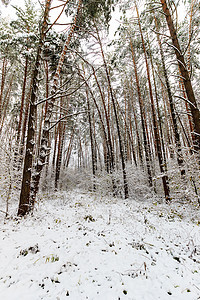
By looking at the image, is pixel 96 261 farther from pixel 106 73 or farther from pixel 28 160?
pixel 106 73

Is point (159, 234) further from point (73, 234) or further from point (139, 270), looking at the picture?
point (73, 234)

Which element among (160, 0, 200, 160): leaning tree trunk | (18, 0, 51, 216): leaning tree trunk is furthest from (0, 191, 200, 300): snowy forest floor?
(160, 0, 200, 160): leaning tree trunk

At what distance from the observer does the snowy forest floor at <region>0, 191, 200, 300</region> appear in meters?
2.04

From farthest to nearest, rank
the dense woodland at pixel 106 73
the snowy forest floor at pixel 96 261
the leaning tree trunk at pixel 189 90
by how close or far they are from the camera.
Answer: the dense woodland at pixel 106 73 → the leaning tree trunk at pixel 189 90 → the snowy forest floor at pixel 96 261

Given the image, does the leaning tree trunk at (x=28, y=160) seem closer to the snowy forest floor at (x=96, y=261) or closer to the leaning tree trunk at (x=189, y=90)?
the snowy forest floor at (x=96, y=261)

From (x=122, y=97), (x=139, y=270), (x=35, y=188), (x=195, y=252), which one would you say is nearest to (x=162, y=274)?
(x=139, y=270)

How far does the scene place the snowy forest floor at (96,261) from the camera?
2037 millimetres

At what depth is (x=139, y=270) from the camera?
2461 mm

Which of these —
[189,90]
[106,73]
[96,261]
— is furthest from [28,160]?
[106,73]

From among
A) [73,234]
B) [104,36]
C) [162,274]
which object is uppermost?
[104,36]

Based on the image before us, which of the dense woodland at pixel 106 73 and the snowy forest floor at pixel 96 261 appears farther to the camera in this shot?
the dense woodland at pixel 106 73

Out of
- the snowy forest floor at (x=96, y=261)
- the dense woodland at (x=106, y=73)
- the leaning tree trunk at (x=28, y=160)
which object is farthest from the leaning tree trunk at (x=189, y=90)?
the leaning tree trunk at (x=28, y=160)

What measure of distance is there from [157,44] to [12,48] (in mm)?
9114

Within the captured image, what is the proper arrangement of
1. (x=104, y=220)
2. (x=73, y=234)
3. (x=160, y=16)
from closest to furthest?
(x=73, y=234) < (x=104, y=220) < (x=160, y=16)
